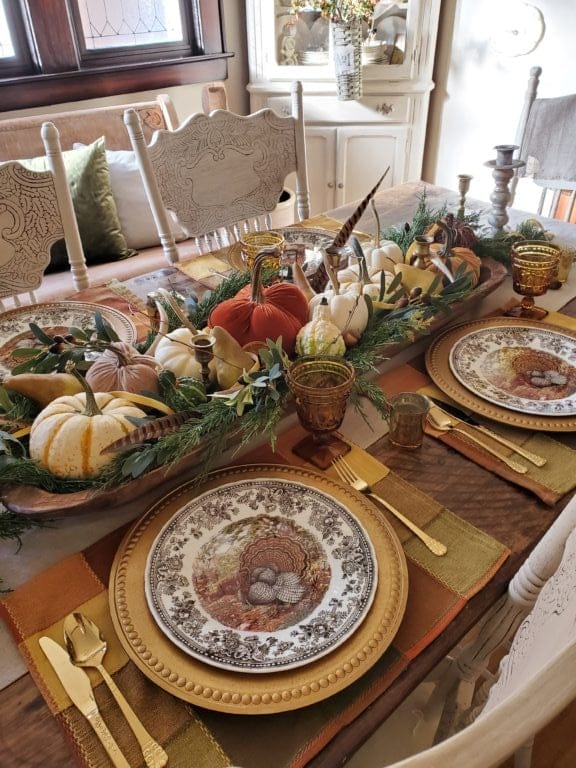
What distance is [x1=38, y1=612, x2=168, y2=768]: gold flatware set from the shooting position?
463mm

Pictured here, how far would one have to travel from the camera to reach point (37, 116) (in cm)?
233

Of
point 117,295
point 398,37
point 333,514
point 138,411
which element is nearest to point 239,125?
point 117,295

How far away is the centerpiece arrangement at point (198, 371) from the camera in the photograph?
2.19 feet

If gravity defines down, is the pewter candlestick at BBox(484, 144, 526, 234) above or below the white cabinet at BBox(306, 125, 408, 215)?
above

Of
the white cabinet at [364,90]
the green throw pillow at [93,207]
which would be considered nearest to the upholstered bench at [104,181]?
the green throw pillow at [93,207]

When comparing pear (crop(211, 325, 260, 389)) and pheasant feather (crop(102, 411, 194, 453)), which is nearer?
pheasant feather (crop(102, 411, 194, 453))

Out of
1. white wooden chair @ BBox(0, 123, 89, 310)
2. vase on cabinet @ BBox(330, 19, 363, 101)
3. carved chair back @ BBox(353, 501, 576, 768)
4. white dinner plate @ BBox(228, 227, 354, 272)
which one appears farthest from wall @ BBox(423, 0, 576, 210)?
carved chair back @ BBox(353, 501, 576, 768)

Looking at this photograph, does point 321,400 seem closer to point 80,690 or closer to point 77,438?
point 77,438

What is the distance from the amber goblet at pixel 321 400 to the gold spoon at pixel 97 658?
0.33 meters

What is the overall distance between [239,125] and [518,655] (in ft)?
4.56

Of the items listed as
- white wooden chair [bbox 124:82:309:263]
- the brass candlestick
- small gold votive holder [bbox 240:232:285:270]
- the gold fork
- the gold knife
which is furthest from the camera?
white wooden chair [bbox 124:82:309:263]

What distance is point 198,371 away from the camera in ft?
2.61

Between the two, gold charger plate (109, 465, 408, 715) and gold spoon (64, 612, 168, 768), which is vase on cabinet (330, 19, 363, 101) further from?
gold spoon (64, 612, 168, 768)

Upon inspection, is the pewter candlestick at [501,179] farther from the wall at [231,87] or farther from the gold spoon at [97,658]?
the wall at [231,87]
